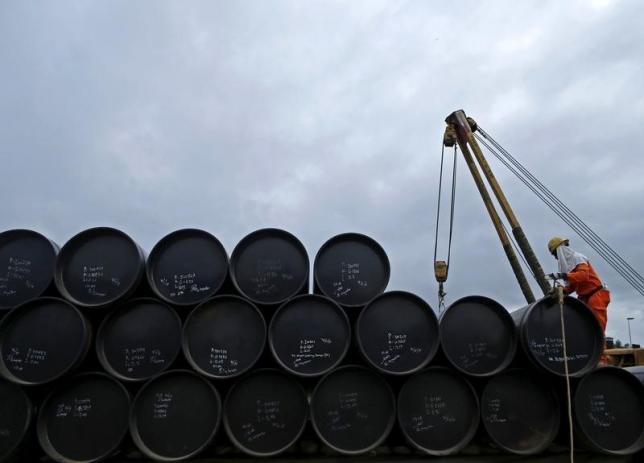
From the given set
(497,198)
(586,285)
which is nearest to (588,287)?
(586,285)

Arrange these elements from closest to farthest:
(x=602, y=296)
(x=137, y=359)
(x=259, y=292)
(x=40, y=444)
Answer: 1. (x=40, y=444)
2. (x=137, y=359)
3. (x=259, y=292)
4. (x=602, y=296)

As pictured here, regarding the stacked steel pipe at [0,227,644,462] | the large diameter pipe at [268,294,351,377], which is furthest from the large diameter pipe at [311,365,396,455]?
the large diameter pipe at [268,294,351,377]

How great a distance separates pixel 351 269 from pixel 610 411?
2.37 m

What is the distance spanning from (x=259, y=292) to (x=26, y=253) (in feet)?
6.73

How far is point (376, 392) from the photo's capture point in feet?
11.9

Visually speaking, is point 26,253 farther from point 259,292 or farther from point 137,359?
point 259,292

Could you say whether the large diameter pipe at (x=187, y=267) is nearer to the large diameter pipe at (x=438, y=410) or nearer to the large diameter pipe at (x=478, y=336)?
the large diameter pipe at (x=438, y=410)

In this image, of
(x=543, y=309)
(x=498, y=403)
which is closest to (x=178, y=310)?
(x=498, y=403)

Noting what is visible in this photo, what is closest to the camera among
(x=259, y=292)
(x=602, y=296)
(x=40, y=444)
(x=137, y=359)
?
(x=40, y=444)

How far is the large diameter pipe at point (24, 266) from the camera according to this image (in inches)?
152

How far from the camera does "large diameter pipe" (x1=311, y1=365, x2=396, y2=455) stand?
349 cm

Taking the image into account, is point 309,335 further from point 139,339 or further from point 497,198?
point 497,198

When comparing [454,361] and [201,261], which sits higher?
[201,261]

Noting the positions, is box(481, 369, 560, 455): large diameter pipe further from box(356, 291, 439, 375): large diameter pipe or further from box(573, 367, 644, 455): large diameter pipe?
box(356, 291, 439, 375): large diameter pipe
